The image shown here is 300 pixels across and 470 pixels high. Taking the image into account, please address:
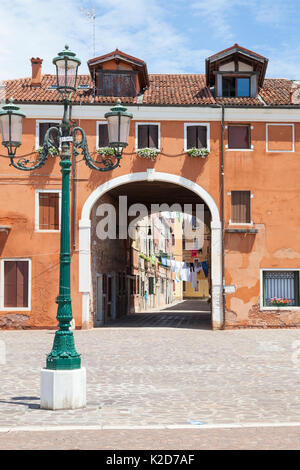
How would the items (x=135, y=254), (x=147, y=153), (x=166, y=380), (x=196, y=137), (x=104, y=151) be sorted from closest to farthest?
1. (x=166, y=380)
2. (x=104, y=151)
3. (x=147, y=153)
4. (x=196, y=137)
5. (x=135, y=254)

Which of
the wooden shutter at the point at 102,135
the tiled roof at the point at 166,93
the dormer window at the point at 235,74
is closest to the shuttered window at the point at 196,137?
the tiled roof at the point at 166,93

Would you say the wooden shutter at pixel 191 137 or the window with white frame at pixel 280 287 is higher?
the wooden shutter at pixel 191 137

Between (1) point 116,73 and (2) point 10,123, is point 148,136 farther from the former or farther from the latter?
(2) point 10,123

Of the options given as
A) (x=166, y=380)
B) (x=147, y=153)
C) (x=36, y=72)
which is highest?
(x=36, y=72)

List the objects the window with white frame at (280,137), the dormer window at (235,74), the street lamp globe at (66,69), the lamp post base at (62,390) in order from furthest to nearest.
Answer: the dormer window at (235,74)
the window with white frame at (280,137)
the street lamp globe at (66,69)
the lamp post base at (62,390)

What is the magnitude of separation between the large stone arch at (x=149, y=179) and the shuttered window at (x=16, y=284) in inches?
79.8

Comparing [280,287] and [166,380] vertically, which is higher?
[280,287]

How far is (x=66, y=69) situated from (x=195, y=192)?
1473 centimetres

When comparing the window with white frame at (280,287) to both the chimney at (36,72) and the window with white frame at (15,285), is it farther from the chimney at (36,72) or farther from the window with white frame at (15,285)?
the chimney at (36,72)

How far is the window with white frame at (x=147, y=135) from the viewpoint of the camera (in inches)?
953

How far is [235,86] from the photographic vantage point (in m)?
25.4

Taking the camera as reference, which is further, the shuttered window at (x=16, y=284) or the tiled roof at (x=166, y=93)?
the tiled roof at (x=166, y=93)

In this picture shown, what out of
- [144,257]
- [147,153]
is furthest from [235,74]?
[144,257]
